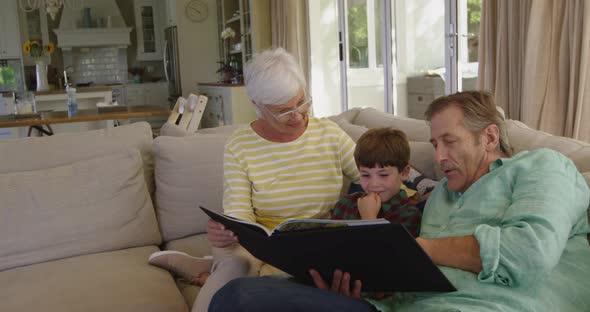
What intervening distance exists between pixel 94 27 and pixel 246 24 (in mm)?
3274

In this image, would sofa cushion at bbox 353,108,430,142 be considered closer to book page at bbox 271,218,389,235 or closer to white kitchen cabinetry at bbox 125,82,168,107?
book page at bbox 271,218,389,235

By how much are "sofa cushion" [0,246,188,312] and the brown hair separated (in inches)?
41.3

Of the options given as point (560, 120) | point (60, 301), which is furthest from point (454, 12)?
point (60, 301)

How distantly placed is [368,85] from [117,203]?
3.88 m

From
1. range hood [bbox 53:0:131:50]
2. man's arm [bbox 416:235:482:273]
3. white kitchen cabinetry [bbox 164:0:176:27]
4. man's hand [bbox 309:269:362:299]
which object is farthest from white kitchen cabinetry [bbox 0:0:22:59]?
man's arm [bbox 416:235:482:273]

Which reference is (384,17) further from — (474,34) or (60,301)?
(60,301)

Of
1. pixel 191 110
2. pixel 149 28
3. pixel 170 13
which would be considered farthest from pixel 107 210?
pixel 149 28

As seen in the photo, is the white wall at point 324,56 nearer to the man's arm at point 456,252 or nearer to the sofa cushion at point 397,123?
the sofa cushion at point 397,123

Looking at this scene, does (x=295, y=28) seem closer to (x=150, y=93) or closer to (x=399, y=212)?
(x=150, y=93)

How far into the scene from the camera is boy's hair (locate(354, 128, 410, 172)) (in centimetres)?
164

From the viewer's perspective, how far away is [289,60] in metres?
1.85

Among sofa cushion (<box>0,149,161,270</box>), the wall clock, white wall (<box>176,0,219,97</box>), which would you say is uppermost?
the wall clock

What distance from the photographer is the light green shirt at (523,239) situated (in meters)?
1.18

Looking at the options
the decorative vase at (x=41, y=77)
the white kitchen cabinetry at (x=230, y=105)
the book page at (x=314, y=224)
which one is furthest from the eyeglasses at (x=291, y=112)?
the decorative vase at (x=41, y=77)
